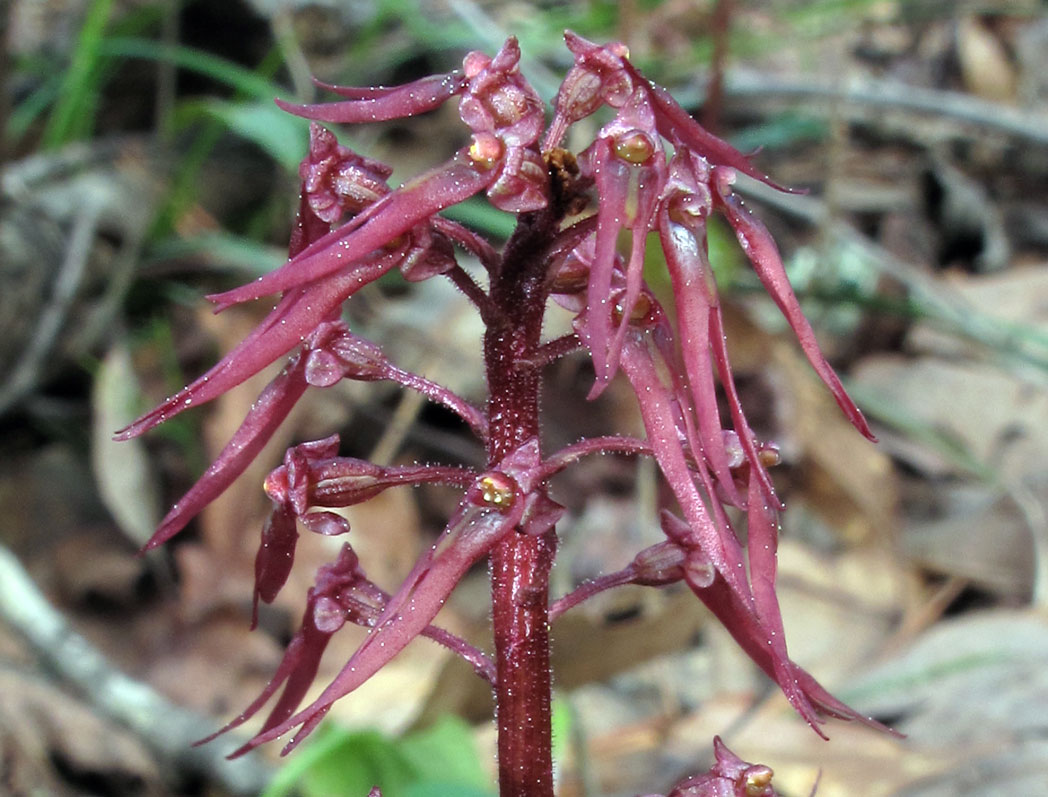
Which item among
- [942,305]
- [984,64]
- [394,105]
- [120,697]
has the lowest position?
[394,105]

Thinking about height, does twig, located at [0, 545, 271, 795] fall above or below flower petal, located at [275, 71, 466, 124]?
above

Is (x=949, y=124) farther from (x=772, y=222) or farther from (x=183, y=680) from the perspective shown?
(x=183, y=680)

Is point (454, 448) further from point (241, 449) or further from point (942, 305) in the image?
point (241, 449)

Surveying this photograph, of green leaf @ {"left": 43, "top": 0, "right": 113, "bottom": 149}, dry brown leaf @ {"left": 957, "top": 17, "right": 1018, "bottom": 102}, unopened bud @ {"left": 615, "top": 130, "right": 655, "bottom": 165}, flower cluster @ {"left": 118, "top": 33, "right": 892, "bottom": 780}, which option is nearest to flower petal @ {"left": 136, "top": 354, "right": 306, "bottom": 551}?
flower cluster @ {"left": 118, "top": 33, "right": 892, "bottom": 780}

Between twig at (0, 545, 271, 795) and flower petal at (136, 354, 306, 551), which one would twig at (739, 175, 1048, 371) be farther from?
flower petal at (136, 354, 306, 551)

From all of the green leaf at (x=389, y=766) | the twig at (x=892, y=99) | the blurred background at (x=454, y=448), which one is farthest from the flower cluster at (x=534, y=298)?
the twig at (x=892, y=99)

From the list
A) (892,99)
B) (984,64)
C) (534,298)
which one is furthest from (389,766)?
(984,64)
